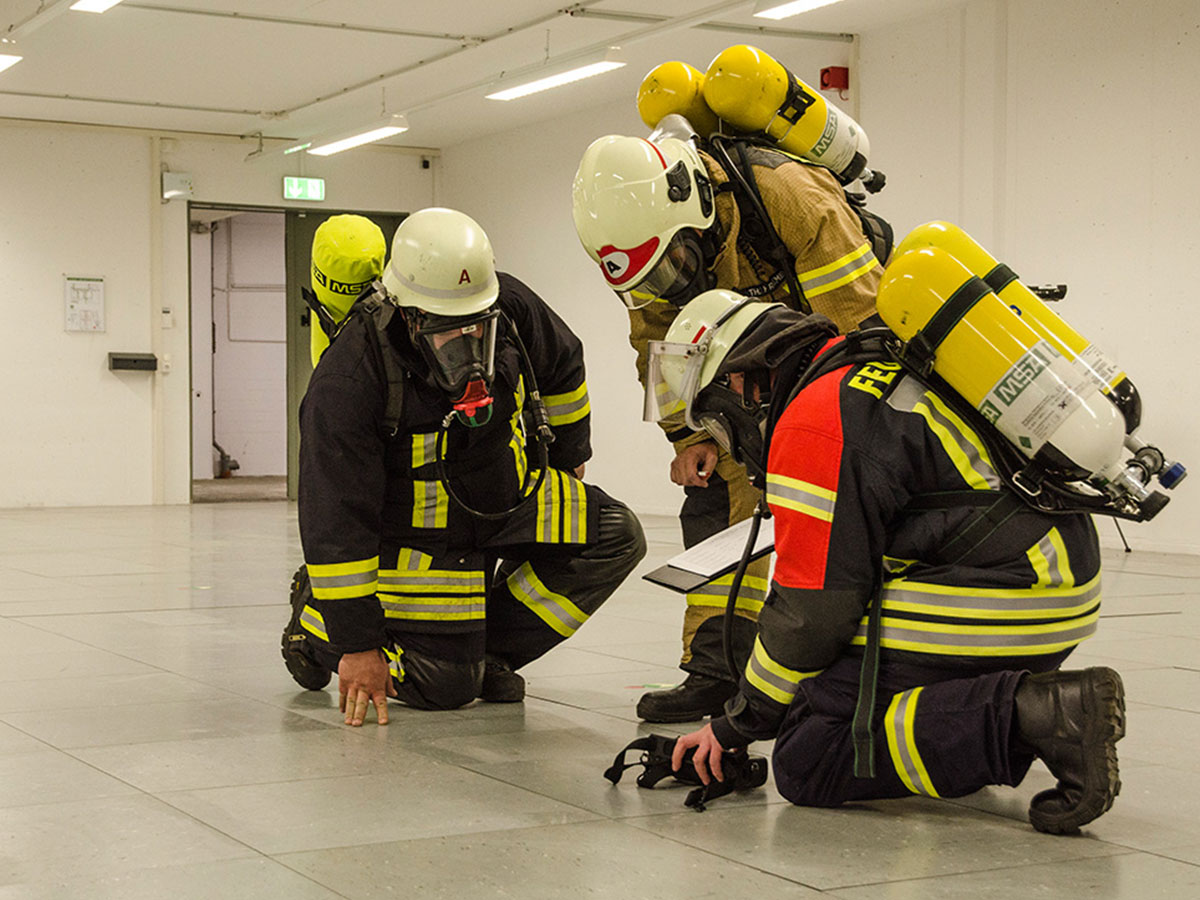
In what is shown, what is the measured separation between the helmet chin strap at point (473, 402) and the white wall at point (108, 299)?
1144cm

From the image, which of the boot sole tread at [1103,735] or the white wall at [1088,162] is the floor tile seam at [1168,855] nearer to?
the boot sole tread at [1103,735]

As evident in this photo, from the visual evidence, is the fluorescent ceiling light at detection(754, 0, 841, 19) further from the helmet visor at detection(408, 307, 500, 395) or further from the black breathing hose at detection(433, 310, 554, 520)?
the helmet visor at detection(408, 307, 500, 395)

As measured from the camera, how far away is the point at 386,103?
44.3 ft

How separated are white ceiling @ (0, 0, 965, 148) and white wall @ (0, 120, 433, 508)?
383 mm

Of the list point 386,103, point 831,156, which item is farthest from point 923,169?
point 831,156

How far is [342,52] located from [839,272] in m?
8.74

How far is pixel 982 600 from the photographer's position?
8.36 feet

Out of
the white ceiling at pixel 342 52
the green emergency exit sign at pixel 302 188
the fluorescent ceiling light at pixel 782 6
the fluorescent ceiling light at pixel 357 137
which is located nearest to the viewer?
the fluorescent ceiling light at pixel 782 6

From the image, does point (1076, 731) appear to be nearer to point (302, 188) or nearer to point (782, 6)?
point (782, 6)

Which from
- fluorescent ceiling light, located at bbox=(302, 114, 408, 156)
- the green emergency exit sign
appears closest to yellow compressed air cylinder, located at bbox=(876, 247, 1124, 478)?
fluorescent ceiling light, located at bbox=(302, 114, 408, 156)

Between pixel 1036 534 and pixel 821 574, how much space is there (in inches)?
14.7

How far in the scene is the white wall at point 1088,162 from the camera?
28.7 ft

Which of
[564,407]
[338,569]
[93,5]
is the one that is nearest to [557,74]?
[93,5]

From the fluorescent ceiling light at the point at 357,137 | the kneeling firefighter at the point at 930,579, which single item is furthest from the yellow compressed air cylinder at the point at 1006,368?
the fluorescent ceiling light at the point at 357,137
